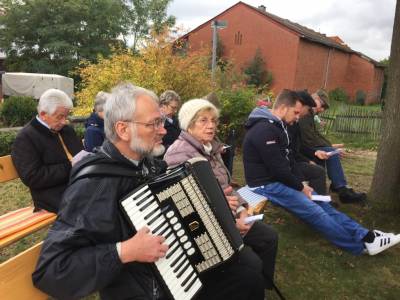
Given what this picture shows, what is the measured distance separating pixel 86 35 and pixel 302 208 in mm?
33493

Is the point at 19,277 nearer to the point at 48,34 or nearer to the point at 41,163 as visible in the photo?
the point at 41,163

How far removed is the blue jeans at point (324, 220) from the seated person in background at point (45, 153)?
2225 mm

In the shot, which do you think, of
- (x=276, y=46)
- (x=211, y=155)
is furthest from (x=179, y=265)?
(x=276, y=46)

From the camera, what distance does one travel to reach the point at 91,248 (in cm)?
169

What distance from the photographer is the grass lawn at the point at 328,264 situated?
10.8ft

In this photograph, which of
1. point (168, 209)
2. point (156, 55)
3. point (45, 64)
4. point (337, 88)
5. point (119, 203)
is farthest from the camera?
point (337, 88)

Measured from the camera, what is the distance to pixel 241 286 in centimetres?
243

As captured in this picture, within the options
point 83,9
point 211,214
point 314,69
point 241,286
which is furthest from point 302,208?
point 83,9

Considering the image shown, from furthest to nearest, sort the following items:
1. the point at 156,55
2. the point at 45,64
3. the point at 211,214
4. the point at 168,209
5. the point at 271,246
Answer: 1. the point at 45,64
2. the point at 156,55
3. the point at 271,246
4. the point at 211,214
5. the point at 168,209

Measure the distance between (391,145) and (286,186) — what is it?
167 cm

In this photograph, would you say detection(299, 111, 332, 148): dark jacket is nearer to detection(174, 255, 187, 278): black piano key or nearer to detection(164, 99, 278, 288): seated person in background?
detection(164, 99, 278, 288): seated person in background

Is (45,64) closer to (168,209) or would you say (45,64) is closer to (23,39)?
(23,39)

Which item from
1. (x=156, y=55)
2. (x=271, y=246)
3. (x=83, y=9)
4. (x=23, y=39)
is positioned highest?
(x=83, y=9)

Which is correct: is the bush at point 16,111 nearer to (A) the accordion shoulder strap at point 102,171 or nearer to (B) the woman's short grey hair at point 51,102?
(B) the woman's short grey hair at point 51,102
